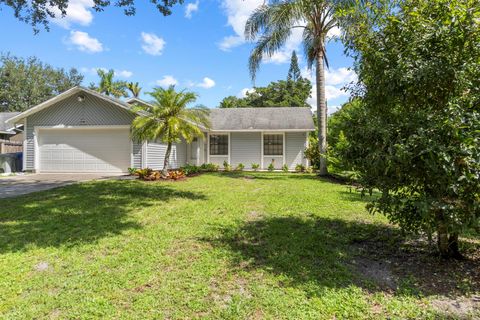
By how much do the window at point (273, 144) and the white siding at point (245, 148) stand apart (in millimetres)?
378

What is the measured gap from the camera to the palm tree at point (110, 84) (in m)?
35.7

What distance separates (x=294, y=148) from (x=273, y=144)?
4.31 feet

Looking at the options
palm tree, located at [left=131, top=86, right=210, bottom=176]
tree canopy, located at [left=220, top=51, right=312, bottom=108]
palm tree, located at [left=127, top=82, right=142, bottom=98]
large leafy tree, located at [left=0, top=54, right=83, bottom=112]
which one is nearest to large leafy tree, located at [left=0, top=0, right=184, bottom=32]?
palm tree, located at [left=131, top=86, right=210, bottom=176]

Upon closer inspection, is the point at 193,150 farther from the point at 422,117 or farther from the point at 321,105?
the point at 422,117

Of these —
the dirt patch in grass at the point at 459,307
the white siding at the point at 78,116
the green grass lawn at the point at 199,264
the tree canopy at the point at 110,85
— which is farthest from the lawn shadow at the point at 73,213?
the tree canopy at the point at 110,85

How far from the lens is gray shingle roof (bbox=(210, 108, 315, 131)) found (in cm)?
1933

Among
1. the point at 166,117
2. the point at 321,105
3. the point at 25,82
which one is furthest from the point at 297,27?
the point at 25,82

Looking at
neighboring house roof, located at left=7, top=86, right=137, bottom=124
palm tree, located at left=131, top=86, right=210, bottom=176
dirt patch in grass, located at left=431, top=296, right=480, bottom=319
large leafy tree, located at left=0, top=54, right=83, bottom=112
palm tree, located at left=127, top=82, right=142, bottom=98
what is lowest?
dirt patch in grass, located at left=431, top=296, right=480, bottom=319

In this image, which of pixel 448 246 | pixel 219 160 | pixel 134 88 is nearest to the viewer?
pixel 448 246

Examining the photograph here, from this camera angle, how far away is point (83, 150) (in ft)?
51.0

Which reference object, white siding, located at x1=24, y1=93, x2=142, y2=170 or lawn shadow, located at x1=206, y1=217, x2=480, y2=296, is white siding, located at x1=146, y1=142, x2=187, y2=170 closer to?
white siding, located at x1=24, y1=93, x2=142, y2=170

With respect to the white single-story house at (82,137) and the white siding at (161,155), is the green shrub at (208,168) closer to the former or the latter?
the white siding at (161,155)

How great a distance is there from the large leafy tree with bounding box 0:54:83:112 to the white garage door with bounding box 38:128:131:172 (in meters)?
31.1

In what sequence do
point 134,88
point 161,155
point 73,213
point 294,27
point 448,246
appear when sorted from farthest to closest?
point 134,88 < point 161,155 < point 294,27 < point 73,213 < point 448,246
